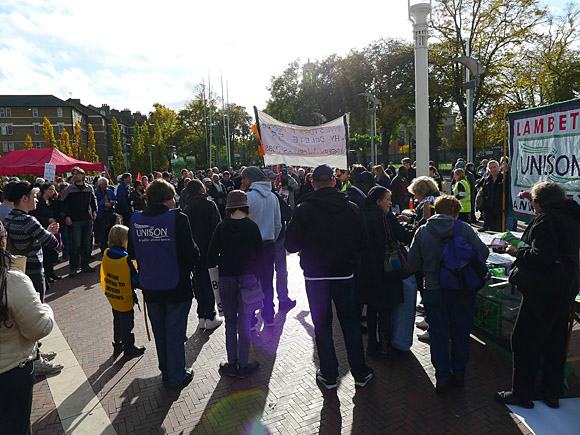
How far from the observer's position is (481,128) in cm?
3238

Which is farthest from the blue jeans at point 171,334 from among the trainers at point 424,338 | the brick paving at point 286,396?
the trainers at point 424,338

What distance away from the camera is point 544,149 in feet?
19.0

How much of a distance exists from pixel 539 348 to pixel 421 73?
797 centimetres

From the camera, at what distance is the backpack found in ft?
12.0

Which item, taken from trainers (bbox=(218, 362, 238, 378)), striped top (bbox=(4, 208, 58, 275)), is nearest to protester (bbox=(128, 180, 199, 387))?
trainers (bbox=(218, 362, 238, 378))

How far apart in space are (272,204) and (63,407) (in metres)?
3.23

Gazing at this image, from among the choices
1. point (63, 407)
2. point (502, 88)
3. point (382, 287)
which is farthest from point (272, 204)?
point (502, 88)

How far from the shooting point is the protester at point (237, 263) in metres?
4.12

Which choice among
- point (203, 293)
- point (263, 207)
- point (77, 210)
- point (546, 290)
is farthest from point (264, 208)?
point (77, 210)

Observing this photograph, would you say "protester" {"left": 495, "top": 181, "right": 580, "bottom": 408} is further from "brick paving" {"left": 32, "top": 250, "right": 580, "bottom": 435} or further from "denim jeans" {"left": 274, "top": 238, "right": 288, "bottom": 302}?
"denim jeans" {"left": 274, "top": 238, "right": 288, "bottom": 302}

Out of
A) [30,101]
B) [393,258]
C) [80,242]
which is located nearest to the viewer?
[393,258]

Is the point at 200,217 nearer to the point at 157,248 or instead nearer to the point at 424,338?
the point at 157,248

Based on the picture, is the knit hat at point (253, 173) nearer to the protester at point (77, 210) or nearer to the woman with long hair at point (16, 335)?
the woman with long hair at point (16, 335)

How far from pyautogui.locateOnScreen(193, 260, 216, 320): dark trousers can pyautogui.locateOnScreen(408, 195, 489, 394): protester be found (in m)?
2.94
